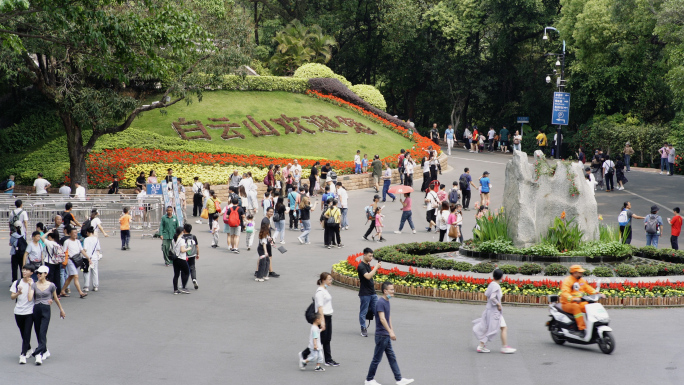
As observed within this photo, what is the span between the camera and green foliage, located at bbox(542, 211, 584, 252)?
15984 mm

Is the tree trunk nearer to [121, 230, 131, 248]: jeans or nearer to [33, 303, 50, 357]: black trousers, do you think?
[121, 230, 131, 248]: jeans

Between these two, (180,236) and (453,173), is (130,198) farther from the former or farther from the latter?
(453,173)

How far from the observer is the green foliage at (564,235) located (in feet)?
52.4

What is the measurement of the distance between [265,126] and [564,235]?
2387 centimetres

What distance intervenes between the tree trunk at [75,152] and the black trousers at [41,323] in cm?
1721

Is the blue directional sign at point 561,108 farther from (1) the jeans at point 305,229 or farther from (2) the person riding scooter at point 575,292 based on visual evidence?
(2) the person riding scooter at point 575,292

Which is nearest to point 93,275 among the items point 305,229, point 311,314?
point 311,314

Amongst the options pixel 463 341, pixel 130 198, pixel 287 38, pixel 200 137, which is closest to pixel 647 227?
pixel 463 341

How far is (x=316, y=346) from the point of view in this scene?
10.0 m

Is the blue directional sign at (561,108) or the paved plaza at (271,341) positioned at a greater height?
the blue directional sign at (561,108)

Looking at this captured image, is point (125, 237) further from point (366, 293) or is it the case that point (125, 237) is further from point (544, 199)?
point (544, 199)

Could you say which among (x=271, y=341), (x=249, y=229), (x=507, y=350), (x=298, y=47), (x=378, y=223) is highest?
(x=298, y=47)

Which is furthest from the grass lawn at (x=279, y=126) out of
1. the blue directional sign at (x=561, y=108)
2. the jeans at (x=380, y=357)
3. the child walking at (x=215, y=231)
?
the jeans at (x=380, y=357)

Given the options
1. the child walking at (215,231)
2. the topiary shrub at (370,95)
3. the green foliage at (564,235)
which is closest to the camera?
the green foliage at (564,235)
